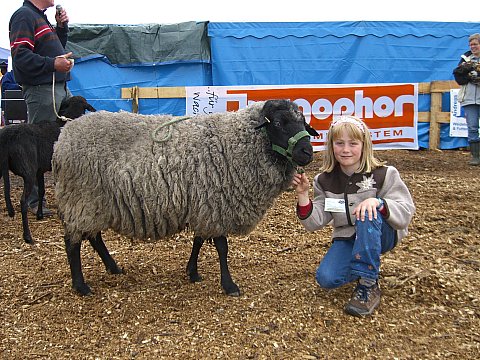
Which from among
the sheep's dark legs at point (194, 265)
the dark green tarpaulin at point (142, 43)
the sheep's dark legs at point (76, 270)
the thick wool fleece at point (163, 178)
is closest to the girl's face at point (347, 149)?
the thick wool fleece at point (163, 178)

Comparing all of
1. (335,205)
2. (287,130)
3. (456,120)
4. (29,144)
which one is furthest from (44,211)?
(456,120)

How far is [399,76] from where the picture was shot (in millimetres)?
10258

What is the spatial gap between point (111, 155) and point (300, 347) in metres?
1.70

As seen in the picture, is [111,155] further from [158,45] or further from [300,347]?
[158,45]

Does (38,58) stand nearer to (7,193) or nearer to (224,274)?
(7,193)

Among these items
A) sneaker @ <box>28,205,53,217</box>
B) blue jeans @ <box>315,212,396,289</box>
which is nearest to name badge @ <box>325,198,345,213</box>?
blue jeans @ <box>315,212,396,289</box>

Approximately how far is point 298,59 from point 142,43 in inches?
129

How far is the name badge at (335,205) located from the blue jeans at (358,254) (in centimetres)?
21

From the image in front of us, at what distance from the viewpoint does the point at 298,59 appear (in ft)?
33.3

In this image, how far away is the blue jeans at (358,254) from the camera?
2.85 meters

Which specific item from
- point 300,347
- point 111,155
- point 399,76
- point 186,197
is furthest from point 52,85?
point 399,76

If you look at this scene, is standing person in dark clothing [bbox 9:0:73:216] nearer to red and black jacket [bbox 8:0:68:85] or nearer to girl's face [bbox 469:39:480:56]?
red and black jacket [bbox 8:0:68:85]

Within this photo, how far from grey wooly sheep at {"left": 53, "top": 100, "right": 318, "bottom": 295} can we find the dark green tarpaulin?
23.1 ft

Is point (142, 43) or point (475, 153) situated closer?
point (475, 153)
